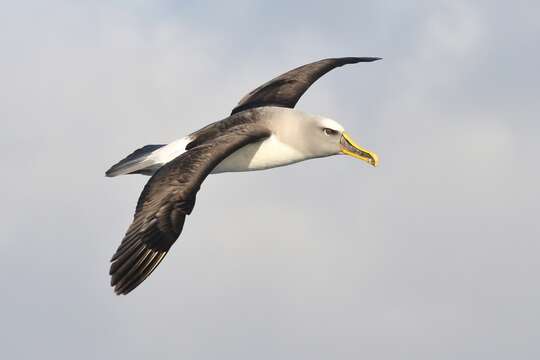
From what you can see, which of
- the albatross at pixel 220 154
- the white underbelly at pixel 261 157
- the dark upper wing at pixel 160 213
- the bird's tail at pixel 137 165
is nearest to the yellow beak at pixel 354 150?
the albatross at pixel 220 154

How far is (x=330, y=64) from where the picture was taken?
764 inches

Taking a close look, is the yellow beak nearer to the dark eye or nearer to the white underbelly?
the dark eye

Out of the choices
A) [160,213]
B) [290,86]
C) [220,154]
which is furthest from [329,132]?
[160,213]

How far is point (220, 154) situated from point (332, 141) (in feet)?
7.17

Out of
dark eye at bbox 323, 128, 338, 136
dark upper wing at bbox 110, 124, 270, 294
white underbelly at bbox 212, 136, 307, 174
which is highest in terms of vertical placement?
dark eye at bbox 323, 128, 338, 136

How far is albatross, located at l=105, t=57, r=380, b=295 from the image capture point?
45.9ft

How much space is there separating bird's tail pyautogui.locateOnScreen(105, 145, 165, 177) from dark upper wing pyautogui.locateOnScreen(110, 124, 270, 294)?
3.84ft

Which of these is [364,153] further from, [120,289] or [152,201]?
[120,289]

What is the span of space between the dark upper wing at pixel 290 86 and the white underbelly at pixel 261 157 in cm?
185

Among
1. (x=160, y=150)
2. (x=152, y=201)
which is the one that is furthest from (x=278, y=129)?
(x=152, y=201)

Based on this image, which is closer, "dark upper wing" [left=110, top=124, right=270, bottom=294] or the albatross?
"dark upper wing" [left=110, top=124, right=270, bottom=294]

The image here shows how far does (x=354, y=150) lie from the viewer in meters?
16.7

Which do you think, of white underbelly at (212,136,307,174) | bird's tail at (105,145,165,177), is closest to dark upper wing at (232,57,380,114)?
white underbelly at (212,136,307,174)

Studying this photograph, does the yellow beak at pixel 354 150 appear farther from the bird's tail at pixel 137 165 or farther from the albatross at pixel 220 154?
the bird's tail at pixel 137 165
